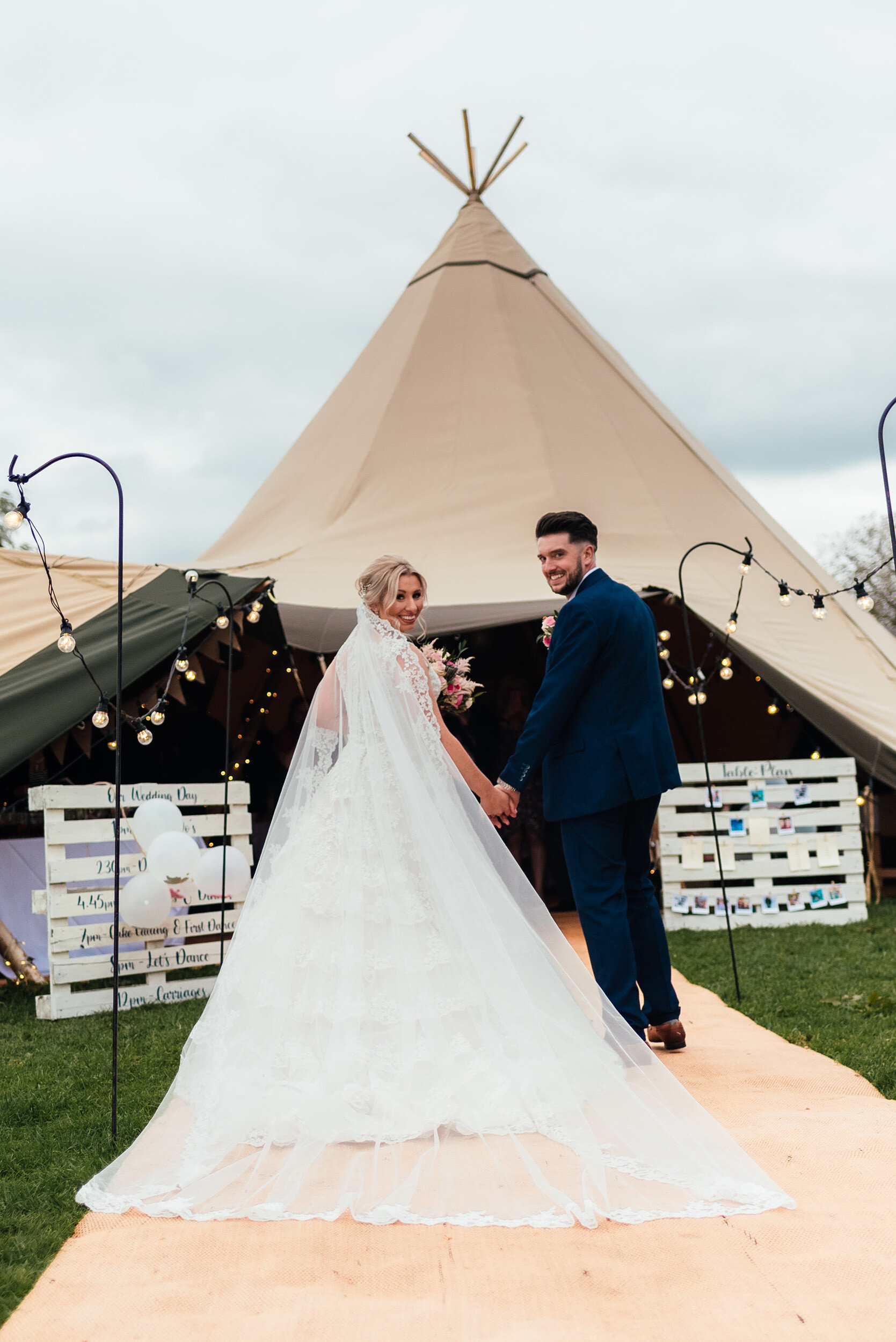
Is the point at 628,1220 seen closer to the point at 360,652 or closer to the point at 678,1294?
the point at 678,1294

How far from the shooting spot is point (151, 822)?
4625 mm

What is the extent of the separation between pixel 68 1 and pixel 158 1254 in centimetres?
732

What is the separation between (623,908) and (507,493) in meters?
4.95

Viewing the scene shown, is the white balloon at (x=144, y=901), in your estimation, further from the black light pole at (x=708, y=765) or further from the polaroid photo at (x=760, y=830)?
the polaroid photo at (x=760, y=830)

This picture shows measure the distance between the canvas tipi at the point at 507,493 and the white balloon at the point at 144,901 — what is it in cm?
240

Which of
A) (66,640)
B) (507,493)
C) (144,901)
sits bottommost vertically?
(144,901)

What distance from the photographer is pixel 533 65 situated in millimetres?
9898

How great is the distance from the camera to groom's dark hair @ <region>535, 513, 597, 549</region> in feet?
10.6

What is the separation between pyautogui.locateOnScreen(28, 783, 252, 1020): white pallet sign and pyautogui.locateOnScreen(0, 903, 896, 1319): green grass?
0.12 metres

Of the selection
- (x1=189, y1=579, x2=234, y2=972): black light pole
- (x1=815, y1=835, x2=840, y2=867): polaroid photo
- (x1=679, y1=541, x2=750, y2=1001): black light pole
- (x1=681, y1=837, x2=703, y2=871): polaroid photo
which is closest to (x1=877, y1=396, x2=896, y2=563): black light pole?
(x1=679, y1=541, x2=750, y2=1001): black light pole

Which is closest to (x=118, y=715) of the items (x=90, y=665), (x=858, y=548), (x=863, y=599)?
(x=90, y=665)

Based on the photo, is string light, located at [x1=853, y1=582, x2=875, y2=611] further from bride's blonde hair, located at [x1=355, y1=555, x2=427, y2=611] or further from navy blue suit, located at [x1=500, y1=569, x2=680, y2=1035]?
bride's blonde hair, located at [x1=355, y1=555, x2=427, y2=611]

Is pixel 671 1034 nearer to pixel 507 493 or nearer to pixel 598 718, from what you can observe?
pixel 598 718

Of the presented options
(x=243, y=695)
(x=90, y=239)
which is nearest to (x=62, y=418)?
(x=90, y=239)
